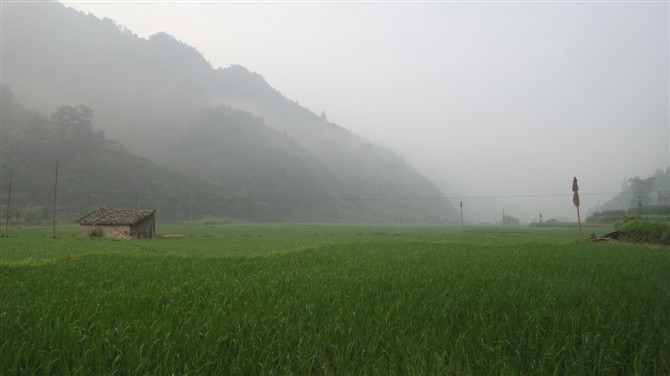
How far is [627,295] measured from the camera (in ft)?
16.4

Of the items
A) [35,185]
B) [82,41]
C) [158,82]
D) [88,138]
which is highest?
[82,41]

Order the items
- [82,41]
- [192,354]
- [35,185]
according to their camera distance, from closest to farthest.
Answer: [192,354], [35,185], [82,41]

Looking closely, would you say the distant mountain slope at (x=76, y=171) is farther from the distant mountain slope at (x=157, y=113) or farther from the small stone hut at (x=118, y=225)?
the small stone hut at (x=118, y=225)

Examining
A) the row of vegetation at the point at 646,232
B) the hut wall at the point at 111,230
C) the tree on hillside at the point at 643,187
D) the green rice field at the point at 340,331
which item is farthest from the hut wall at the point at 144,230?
the tree on hillside at the point at 643,187

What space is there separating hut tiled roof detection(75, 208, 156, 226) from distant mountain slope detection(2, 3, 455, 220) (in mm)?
72380

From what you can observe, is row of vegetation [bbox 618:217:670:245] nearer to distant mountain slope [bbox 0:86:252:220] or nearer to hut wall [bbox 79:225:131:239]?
hut wall [bbox 79:225:131:239]

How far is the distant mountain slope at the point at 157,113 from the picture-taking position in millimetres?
127625

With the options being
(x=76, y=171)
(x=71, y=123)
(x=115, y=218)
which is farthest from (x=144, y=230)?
(x=71, y=123)

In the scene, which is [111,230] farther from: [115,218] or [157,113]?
[157,113]

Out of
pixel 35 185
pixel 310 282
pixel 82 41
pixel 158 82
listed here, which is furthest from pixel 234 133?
pixel 310 282

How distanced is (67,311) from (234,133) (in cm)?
15237

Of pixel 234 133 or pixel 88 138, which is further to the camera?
pixel 234 133

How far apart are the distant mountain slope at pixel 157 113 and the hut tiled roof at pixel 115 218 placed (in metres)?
72.4

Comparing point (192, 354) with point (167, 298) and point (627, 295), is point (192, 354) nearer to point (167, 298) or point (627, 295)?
point (167, 298)
